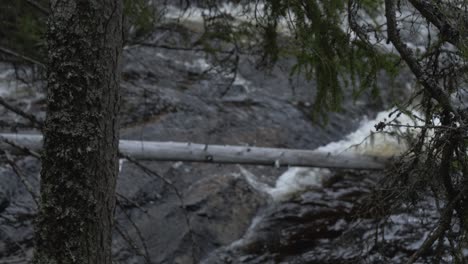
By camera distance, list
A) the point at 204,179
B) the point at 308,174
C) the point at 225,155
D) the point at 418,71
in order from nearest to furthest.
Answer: the point at 418,71, the point at 225,155, the point at 204,179, the point at 308,174

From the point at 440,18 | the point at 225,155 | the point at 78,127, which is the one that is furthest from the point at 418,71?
the point at 225,155

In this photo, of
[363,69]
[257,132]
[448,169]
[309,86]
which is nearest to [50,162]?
[448,169]

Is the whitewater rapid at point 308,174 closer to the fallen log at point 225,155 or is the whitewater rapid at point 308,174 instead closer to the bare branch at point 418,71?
the fallen log at point 225,155

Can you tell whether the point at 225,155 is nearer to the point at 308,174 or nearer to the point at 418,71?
the point at 308,174

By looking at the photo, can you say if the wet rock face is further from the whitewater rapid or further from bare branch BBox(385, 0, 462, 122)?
bare branch BBox(385, 0, 462, 122)

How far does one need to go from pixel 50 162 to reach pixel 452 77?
6.59 ft

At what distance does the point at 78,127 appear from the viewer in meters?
2.54

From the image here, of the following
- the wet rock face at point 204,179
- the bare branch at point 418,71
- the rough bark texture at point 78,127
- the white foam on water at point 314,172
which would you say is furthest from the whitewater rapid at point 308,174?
the rough bark texture at point 78,127

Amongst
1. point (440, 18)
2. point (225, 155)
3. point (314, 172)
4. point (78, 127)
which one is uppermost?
point (440, 18)

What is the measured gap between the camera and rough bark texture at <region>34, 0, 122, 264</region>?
2.51 metres

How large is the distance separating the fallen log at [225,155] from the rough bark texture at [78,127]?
3.70 metres

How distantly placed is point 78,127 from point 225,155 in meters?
4.34

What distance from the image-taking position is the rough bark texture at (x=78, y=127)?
2512 millimetres

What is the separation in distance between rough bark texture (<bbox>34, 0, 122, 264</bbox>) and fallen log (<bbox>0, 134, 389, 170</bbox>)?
3.70m
